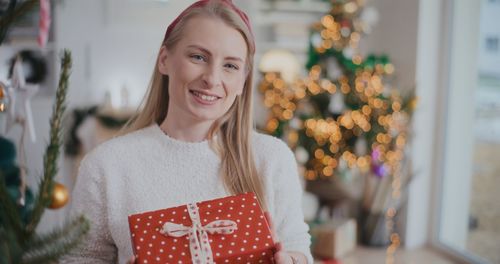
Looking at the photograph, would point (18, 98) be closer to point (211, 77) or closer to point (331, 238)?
point (211, 77)

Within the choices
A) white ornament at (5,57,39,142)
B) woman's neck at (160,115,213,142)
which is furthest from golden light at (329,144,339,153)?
white ornament at (5,57,39,142)

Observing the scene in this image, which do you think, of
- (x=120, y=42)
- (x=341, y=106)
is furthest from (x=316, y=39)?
(x=120, y=42)

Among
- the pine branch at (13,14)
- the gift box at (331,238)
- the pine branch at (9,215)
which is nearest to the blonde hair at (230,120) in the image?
the pine branch at (13,14)

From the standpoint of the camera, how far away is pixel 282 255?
3.17 feet

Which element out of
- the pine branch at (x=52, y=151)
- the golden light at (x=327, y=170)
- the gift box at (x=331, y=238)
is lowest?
the gift box at (x=331, y=238)

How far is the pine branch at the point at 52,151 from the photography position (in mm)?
533

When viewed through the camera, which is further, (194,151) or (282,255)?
(194,151)

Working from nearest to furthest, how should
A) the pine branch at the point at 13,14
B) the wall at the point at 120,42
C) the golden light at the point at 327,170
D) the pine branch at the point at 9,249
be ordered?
1. the pine branch at the point at 9,249
2. the pine branch at the point at 13,14
3. the golden light at the point at 327,170
4. the wall at the point at 120,42

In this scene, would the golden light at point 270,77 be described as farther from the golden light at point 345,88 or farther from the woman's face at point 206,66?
the woman's face at point 206,66

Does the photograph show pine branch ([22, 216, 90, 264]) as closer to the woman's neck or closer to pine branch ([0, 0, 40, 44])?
pine branch ([0, 0, 40, 44])

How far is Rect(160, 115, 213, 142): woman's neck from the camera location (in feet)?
3.93

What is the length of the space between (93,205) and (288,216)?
429 millimetres

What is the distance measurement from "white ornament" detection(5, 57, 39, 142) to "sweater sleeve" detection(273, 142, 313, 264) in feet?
1.78

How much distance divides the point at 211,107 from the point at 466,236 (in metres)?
3.27
